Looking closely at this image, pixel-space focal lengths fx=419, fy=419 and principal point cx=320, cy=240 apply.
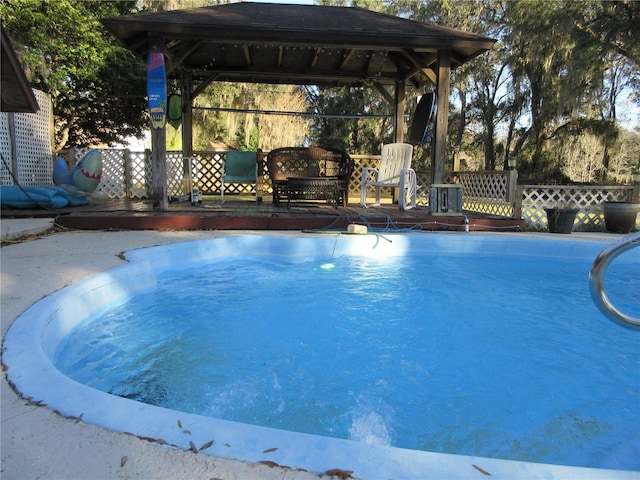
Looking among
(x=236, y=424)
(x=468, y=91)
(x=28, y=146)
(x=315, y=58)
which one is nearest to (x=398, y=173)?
(x=315, y=58)

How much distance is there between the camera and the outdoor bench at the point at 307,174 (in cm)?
689

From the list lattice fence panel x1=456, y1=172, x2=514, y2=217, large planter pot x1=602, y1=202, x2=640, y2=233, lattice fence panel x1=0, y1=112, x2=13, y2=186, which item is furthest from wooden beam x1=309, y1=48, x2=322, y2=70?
large planter pot x1=602, y1=202, x2=640, y2=233

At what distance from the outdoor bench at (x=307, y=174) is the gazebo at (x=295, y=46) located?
1.58 meters

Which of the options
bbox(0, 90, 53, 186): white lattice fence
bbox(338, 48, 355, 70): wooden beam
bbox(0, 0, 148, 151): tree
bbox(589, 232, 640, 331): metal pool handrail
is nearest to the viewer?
bbox(589, 232, 640, 331): metal pool handrail

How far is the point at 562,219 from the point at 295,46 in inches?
191

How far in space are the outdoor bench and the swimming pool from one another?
6.41ft

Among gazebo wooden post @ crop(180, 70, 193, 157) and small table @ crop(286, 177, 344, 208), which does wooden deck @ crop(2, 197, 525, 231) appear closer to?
small table @ crop(286, 177, 344, 208)

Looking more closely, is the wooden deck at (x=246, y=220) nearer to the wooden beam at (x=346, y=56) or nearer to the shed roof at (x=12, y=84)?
the shed roof at (x=12, y=84)

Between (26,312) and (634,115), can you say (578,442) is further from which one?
(634,115)

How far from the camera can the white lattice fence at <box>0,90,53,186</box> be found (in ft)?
22.9

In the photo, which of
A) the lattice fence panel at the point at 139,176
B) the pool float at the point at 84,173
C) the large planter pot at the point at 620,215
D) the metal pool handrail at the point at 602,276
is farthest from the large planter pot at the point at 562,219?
the pool float at the point at 84,173

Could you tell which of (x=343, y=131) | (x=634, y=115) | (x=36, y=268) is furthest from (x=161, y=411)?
(x=634, y=115)

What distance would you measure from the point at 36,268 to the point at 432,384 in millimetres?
2979

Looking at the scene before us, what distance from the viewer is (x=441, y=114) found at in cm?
659
